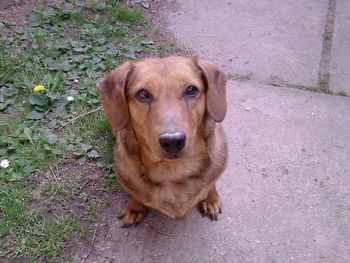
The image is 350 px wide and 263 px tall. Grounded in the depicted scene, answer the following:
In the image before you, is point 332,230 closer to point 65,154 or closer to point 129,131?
point 129,131

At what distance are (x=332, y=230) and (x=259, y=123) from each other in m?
1.09

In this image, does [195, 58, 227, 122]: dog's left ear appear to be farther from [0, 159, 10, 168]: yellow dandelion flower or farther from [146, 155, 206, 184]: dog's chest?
[0, 159, 10, 168]: yellow dandelion flower

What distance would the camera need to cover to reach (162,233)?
8.32 ft

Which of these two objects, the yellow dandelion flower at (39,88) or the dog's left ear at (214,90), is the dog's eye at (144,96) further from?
the yellow dandelion flower at (39,88)

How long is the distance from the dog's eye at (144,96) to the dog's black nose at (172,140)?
0.30m

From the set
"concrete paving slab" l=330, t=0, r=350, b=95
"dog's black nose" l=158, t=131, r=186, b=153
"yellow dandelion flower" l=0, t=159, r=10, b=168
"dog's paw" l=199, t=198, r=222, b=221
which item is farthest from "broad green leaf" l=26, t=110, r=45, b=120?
"concrete paving slab" l=330, t=0, r=350, b=95

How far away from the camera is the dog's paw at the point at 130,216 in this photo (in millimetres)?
2559

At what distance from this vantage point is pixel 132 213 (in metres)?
2.57

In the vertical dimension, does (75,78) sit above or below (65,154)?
above

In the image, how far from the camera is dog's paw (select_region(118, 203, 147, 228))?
2559 millimetres

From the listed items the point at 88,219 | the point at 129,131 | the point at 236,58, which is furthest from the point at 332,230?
the point at 236,58

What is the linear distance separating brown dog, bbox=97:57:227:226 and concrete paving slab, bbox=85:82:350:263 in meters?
0.25

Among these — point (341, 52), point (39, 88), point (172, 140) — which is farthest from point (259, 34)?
point (172, 140)

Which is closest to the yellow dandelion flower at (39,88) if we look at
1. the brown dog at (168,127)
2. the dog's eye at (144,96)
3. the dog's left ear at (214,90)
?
the brown dog at (168,127)
